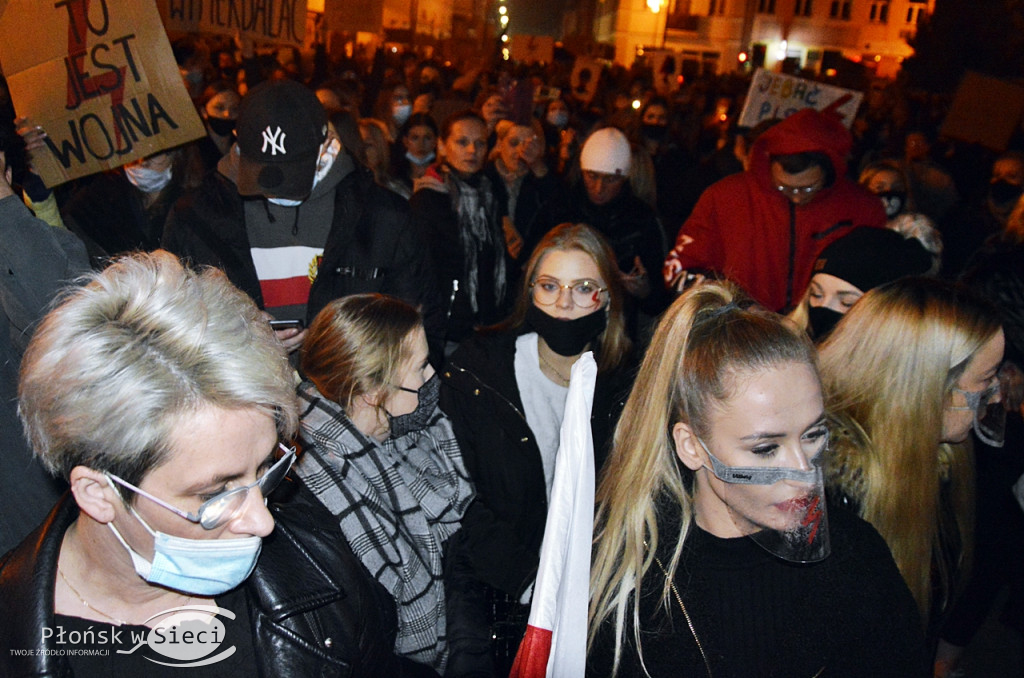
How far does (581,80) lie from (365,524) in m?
13.0

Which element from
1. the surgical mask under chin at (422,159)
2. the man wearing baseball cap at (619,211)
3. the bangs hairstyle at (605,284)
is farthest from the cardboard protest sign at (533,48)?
the bangs hairstyle at (605,284)

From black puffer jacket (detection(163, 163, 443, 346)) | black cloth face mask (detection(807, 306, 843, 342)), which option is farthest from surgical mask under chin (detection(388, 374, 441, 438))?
black cloth face mask (detection(807, 306, 843, 342))

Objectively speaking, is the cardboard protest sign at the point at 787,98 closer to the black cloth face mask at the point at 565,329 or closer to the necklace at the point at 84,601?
the black cloth face mask at the point at 565,329

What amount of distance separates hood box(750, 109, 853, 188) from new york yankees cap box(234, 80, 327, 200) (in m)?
2.58

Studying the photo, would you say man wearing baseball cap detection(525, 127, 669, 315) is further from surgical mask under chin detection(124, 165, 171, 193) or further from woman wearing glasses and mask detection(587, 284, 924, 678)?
woman wearing glasses and mask detection(587, 284, 924, 678)

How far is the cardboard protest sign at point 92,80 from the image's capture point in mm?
3680

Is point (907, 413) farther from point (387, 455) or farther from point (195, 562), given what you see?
point (195, 562)

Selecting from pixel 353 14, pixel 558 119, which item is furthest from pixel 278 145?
pixel 558 119

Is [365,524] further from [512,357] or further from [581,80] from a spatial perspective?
[581,80]

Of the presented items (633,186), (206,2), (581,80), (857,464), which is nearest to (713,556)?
(857,464)

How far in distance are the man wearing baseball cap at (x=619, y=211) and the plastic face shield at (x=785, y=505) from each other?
3368mm

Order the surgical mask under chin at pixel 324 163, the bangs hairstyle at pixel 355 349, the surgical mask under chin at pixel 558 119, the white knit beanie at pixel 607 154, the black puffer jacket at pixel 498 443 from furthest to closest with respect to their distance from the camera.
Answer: the surgical mask under chin at pixel 558 119 < the white knit beanie at pixel 607 154 < the surgical mask under chin at pixel 324 163 < the black puffer jacket at pixel 498 443 < the bangs hairstyle at pixel 355 349

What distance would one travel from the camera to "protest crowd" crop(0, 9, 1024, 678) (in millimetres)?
1640

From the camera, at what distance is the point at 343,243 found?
3.68 meters
